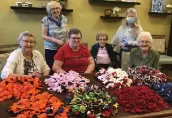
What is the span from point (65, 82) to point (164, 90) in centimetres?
77

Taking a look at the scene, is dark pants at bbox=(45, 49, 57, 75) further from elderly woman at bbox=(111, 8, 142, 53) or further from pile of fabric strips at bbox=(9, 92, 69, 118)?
pile of fabric strips at bbox=(9, 92, 69, 118)

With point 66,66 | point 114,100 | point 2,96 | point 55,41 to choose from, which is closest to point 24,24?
point 55,41

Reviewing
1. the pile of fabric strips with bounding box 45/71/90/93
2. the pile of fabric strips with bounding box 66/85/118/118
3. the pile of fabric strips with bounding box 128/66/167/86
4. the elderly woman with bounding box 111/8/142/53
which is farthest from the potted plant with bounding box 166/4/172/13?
the pile of fabric strips with bounding box 66/85/118/118

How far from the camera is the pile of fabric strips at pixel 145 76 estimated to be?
2025 mm

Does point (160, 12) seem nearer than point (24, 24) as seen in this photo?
No

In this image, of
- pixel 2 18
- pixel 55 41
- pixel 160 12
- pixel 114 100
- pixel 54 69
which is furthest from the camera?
pixel 160 12

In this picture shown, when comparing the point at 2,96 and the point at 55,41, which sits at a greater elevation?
the point at 55,41

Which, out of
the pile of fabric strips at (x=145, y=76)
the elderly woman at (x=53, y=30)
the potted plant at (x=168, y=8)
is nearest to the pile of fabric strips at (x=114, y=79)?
the pile of fabric strips at (x=145, y=76)

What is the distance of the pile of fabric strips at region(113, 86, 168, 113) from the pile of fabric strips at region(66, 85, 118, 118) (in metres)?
0.08

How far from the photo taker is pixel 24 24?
13.1 ft

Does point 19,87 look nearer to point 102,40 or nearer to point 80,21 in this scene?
point 102,40

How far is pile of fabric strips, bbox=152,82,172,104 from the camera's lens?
1725mm

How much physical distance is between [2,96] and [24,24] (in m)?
2.57

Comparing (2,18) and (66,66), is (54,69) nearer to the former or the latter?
(66,66)
